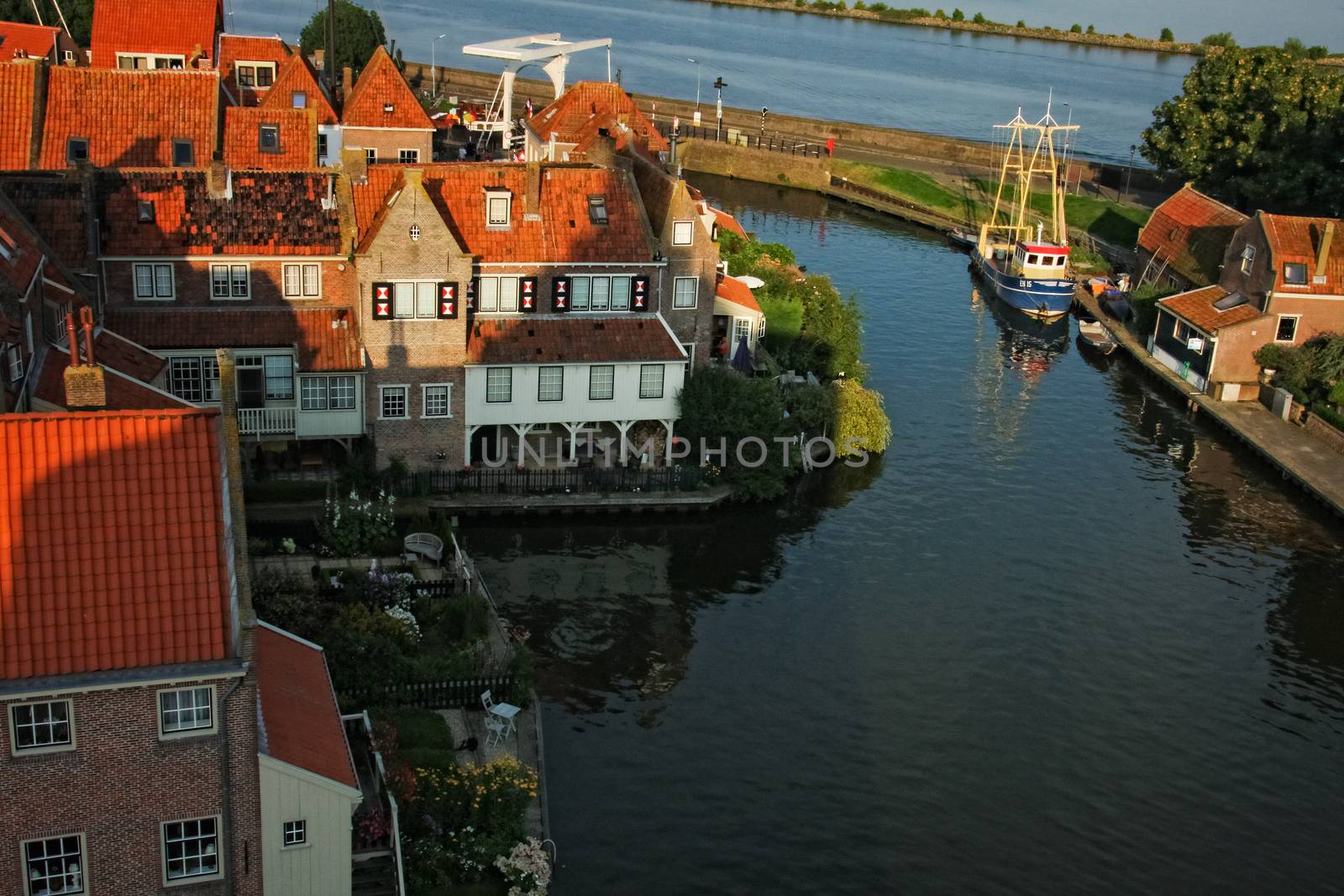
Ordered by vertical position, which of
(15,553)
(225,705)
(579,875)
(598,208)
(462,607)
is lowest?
(579,875)

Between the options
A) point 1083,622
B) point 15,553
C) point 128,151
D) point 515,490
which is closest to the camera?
point 15,553

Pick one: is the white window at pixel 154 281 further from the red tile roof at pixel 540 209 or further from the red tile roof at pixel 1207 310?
the red tile roof at pixel 1207 310

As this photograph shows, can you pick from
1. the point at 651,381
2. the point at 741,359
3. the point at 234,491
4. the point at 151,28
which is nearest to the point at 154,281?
the point at 651,381

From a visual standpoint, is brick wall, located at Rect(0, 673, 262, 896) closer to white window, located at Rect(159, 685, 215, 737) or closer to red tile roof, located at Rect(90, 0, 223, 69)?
white window, located at Rect(159, 685, 215, 737)

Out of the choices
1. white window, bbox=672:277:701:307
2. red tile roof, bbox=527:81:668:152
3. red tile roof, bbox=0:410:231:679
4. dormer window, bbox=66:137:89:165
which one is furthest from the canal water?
dormer window, bbox=66:137:89:165

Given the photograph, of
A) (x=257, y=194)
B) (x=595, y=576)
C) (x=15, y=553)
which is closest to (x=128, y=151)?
(x=257, y=194)

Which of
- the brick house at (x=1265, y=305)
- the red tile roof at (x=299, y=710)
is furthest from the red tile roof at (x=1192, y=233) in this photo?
the red tile roof at (x=299, y=710)

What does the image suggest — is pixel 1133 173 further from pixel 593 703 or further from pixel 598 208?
pixel 593 703

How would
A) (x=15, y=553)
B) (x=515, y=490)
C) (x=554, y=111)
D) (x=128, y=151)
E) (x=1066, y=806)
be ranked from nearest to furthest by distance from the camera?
(x=15, y=553) < (x=1066, y=806) < (x=515, y=490) < (x=128, y=151) < (x=554, y=111)
